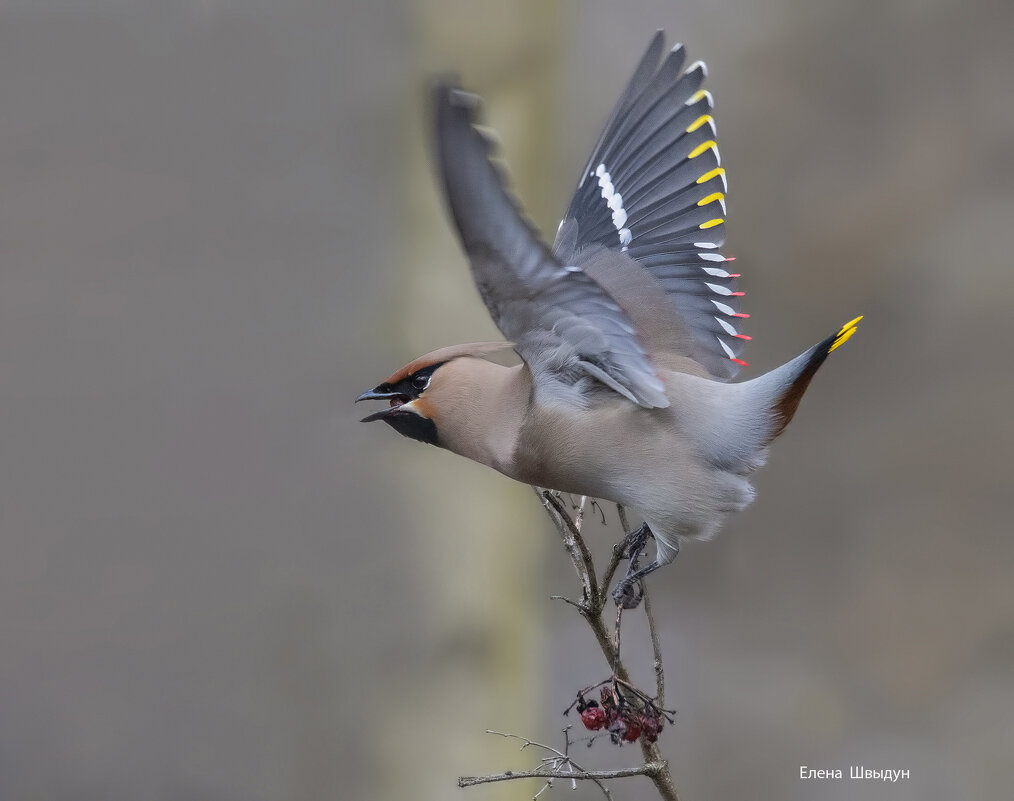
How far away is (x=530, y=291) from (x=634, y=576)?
33 cm

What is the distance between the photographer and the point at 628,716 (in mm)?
1035

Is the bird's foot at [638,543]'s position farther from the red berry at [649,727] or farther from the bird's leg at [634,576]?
the red berry at [649,727]

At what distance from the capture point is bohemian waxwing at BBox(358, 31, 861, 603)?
3.02ft

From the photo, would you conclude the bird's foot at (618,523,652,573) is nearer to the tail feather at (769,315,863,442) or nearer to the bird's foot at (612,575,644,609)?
the bird's foot at (612,575,644,609)

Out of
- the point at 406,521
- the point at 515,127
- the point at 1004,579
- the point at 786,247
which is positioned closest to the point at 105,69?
the point at 515,127

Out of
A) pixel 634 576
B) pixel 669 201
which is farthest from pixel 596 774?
pixel 669 201

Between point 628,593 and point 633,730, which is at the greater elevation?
point 628,593

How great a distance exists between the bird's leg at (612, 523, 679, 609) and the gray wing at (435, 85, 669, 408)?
161mm

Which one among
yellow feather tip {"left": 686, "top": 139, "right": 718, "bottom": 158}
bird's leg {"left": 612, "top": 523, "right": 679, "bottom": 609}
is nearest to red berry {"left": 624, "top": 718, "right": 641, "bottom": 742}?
bird's leg {"left": 612, "top": 523, "right": 679, "bottom": 609}

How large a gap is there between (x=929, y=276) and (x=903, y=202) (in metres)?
0.15

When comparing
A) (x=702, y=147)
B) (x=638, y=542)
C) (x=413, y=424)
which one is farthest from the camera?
(x=702, y=147)

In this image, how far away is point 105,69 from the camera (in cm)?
200

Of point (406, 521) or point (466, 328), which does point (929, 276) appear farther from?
point (406, 521)

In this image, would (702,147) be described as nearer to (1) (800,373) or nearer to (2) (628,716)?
(1) (800,373)
